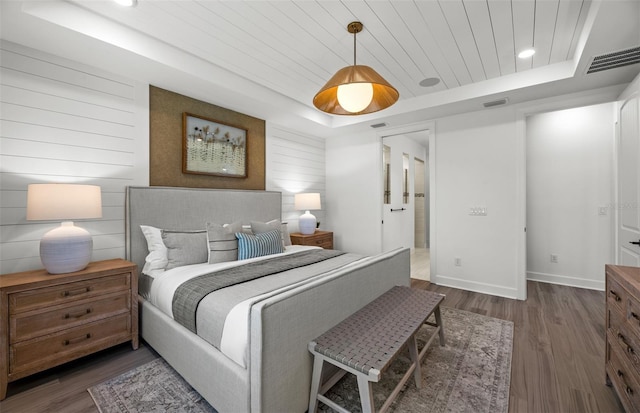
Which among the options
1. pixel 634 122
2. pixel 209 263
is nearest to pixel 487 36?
pixel 634 122

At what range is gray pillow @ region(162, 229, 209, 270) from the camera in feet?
8.04

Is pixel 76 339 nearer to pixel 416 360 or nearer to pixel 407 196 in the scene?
pixel 416 360

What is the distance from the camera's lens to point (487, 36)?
2371mm

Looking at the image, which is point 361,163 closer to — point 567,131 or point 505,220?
point 505,220

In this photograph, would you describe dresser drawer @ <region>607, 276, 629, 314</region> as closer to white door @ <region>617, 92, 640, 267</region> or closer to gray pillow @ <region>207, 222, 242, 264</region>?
white door @ <region>617, 92, 640, 267</region>

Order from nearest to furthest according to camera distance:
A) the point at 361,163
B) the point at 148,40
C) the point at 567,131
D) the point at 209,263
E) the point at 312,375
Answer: the point at 312,375 < the point at 148,40 < the point at 209,263 < the point at 567,131 < the point at 361,163

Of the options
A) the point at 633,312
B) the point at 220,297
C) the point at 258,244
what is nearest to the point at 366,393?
the point at 220,297

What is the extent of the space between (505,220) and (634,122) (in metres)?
1.46

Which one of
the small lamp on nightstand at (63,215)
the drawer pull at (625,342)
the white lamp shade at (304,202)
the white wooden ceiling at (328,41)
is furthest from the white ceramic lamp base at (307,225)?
the drawer pull at (625,342)

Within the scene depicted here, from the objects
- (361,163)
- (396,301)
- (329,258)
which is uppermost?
(361,163)

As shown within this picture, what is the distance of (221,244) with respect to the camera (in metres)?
2.60

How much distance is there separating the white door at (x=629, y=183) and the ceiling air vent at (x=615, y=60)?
29 cm

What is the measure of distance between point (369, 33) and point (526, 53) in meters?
1.54

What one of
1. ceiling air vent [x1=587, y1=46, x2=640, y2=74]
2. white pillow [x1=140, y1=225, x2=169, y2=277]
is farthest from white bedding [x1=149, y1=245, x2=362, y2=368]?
ceiling air vent [x1=587, y1=46, x2=640, y2=74]
